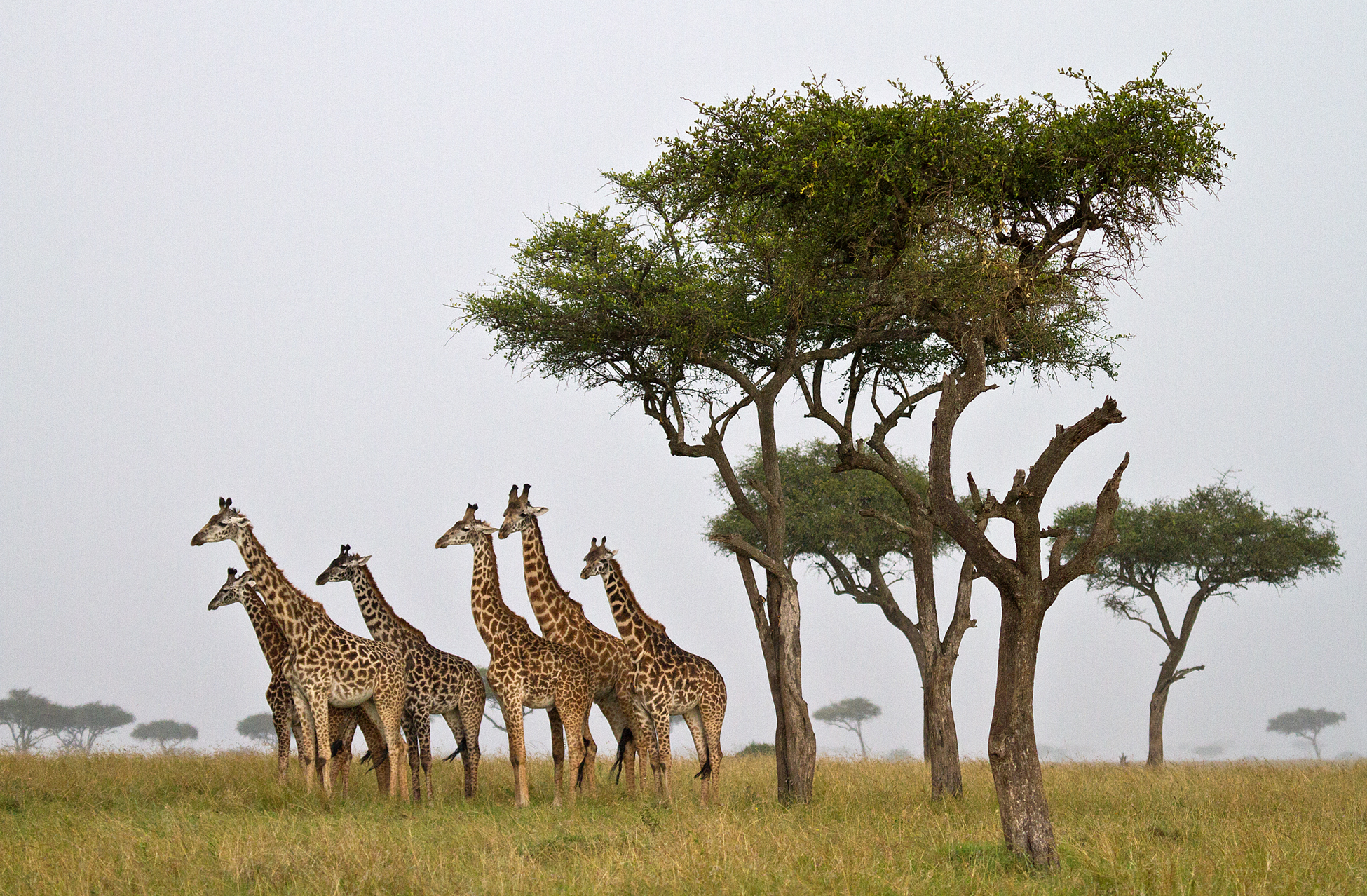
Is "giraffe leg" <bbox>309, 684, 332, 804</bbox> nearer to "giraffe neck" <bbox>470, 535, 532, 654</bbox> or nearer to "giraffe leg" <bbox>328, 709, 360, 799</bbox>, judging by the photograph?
"giraffe leg" <bbox>328, 709, 360, 799</bbox>

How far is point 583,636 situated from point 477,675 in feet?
5.85

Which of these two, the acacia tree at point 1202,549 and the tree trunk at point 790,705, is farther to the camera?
the acacia tree at point 1202,549

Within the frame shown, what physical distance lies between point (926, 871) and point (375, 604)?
9740 millimetres

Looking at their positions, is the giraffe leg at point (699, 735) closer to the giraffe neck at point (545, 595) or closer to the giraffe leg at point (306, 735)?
the giraffe neck at point (545, 595)

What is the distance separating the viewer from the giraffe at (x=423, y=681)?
16.2 m

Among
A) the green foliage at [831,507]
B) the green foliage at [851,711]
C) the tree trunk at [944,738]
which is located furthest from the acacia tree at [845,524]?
the green foliage at [851,711]

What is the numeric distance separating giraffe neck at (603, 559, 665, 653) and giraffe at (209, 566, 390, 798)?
151 inches

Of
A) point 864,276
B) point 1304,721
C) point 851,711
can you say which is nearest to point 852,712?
point 851,711

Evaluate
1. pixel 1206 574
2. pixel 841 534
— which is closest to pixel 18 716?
pixel 841 534

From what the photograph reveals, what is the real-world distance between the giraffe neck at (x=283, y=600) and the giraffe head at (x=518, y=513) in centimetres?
282

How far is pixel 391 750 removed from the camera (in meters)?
15.8

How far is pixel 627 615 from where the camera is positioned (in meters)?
16.5

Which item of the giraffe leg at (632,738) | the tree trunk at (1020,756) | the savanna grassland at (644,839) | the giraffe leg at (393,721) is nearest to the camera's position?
the savanna grassland at (644,839)

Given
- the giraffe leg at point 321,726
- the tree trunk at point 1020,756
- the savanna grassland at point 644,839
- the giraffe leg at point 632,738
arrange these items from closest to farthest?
the savanna grassland at point 644,839
the tree trunk at point 1020,756
the giraffe leg at point 321,726
the giraffe leg at point 632,738
